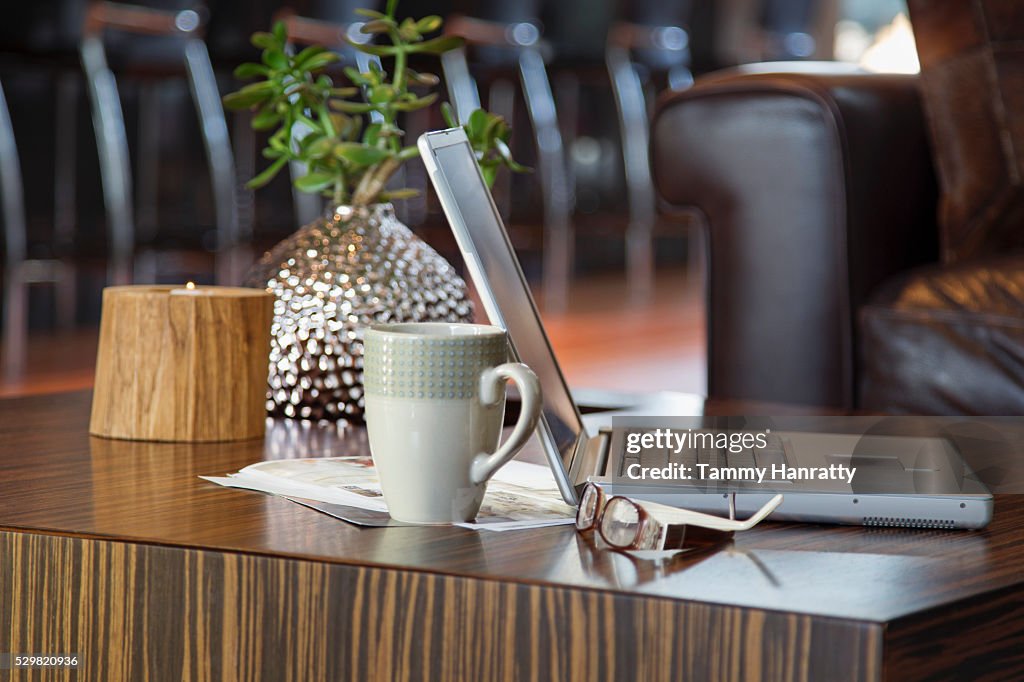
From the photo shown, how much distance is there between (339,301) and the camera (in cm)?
99

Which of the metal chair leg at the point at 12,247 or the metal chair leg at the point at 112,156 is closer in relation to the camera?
the metal chair leg at the point at 12,247

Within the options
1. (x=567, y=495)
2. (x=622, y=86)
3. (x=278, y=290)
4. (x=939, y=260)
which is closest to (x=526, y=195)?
(x=622, y=86)

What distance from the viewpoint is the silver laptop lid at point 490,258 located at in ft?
2.38

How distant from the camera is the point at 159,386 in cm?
88

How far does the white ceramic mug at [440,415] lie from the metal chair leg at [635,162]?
13.3 ft

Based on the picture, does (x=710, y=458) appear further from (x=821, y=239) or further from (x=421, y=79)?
(x=821, y=239)

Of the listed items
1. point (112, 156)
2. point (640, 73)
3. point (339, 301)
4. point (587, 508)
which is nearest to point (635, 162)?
point (640, 73)

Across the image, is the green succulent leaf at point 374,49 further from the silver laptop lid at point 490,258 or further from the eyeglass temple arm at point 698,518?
the eyeglass temple arm at point 698,518

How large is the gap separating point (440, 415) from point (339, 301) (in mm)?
376

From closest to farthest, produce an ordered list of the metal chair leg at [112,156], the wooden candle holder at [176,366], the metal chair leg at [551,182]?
the wooden candle holder at [176,366], the metal chair leg at [112,156], the metal chair leg at [551,182]

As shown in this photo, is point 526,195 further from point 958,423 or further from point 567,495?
point 567,495

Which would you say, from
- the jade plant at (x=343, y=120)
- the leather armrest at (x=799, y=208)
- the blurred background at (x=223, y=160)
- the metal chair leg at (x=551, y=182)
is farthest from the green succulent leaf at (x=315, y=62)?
the metal chair leg at (x=551, y=182)

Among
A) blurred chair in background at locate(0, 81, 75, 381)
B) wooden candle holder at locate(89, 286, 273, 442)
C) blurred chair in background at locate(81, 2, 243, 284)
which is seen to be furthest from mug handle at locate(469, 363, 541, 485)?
blurred chair in background at locate(81, 2, 243, 284)

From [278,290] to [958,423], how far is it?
1.69 feet
